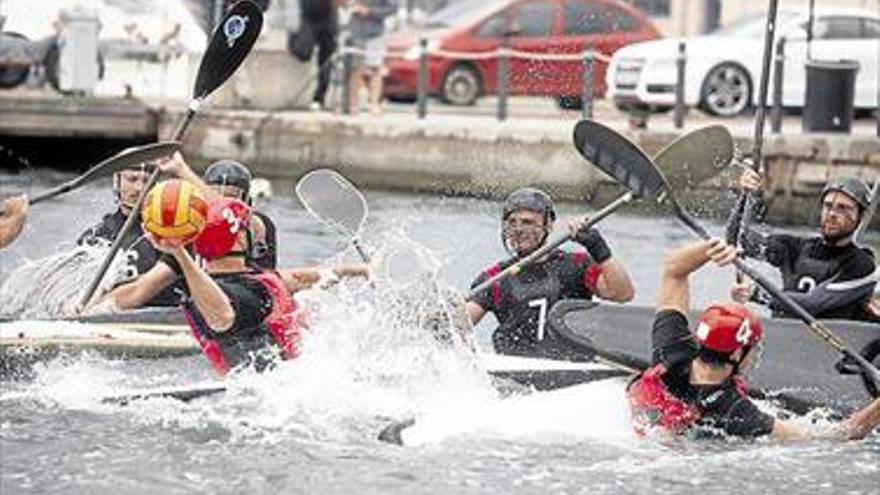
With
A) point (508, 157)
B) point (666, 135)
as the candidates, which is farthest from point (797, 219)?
point (508, 157)

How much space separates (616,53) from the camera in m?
26.3

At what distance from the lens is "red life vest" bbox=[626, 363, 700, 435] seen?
10.8 meters

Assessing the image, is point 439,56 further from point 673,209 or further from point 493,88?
point 673,209

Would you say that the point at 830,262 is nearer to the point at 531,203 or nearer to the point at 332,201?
the point at 531,203

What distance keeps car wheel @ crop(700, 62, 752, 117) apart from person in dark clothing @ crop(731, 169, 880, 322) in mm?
12552

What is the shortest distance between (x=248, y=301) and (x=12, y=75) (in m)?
→ 18.3

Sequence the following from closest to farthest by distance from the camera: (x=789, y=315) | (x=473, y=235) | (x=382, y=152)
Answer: (x=789, y=315) → (x=473, y=235) → (x=382, y=152)

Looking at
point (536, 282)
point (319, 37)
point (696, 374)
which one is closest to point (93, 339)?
point (536, 282)

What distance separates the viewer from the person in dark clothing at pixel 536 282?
40.8ft

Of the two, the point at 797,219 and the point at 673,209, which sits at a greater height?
the point at 673,209

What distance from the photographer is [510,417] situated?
1145cm

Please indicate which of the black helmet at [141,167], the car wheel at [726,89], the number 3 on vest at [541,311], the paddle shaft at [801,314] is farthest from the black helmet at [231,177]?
the car wheel at [726,89]

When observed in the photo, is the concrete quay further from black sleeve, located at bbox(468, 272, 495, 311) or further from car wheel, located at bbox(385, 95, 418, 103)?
black sleeve, located at bbox(468, 272, 495, 311)

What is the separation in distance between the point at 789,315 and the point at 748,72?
1342cm
